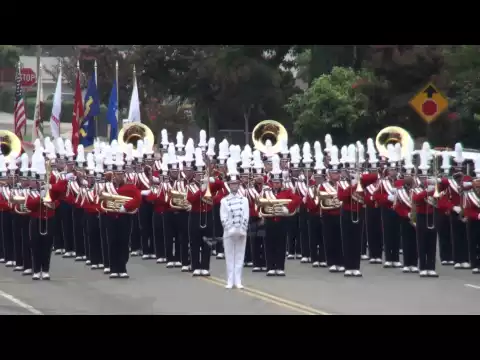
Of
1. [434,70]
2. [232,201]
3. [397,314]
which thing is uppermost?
[434,70]

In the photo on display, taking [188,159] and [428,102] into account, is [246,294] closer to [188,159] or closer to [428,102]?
[188,159]

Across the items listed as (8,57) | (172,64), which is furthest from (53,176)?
(8,57)

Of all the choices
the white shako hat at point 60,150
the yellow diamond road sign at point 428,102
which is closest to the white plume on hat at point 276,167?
the yellow diamond road sign at point 428,102

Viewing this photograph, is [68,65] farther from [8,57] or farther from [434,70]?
[434,70]

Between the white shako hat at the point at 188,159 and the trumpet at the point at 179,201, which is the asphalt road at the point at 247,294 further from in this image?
the white shako hat at the point at 188,159

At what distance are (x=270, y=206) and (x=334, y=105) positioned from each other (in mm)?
15888

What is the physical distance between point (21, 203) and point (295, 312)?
7528 millimetres

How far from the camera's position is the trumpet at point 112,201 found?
22734 mm

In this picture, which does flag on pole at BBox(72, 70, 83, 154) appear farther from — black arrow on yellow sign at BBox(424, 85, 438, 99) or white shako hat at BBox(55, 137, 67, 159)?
black arrow on yellow sign at BBox(424, 85, 438, 99)

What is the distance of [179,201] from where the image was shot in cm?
2414

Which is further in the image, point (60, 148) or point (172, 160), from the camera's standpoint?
point (60, 148)

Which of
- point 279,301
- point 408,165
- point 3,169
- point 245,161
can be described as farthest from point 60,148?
point 279,301

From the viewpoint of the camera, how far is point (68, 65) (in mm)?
63094

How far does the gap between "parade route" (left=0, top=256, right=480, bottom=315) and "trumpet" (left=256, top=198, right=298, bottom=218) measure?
3.56ft
